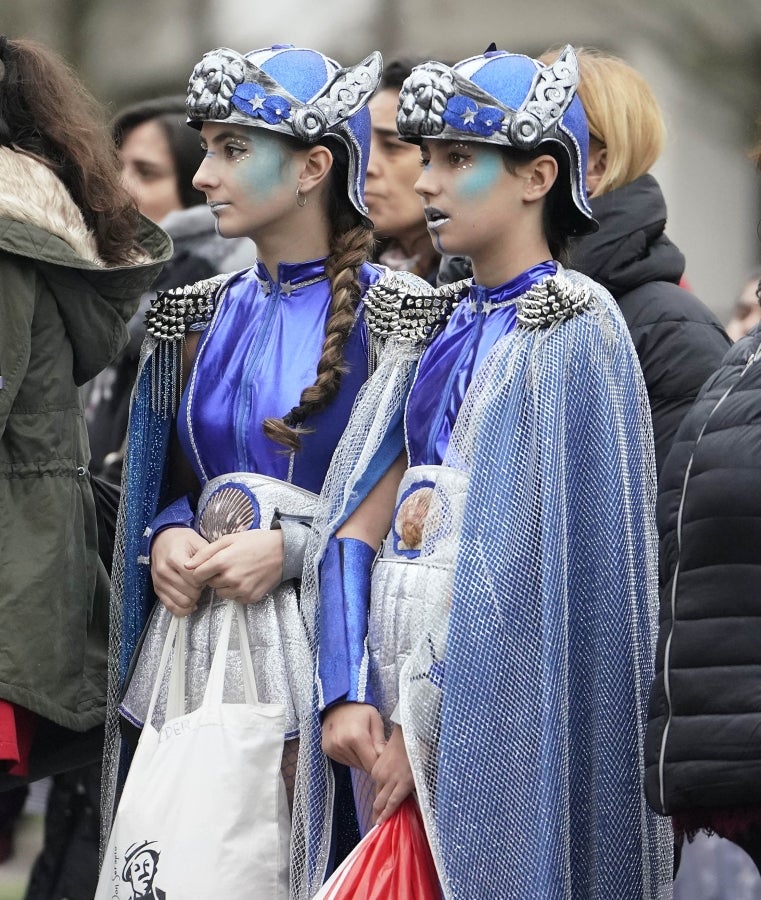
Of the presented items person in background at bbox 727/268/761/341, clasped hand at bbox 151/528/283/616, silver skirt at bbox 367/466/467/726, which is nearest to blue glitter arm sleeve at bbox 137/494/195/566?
clasped hand at bbox 151/528/283/616

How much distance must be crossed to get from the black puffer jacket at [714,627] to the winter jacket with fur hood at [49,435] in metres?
1.46

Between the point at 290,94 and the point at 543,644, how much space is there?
140 centimetres

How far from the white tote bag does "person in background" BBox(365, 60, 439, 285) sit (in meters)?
2.18

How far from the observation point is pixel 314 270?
3998 mm

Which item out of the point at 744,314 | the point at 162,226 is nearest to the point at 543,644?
the point at 162,226

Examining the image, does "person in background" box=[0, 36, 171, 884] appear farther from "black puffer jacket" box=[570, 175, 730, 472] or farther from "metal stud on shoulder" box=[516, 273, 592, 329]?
"black puffer jacket" box=[570, 175, 730, 472]

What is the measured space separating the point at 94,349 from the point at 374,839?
1403 mm

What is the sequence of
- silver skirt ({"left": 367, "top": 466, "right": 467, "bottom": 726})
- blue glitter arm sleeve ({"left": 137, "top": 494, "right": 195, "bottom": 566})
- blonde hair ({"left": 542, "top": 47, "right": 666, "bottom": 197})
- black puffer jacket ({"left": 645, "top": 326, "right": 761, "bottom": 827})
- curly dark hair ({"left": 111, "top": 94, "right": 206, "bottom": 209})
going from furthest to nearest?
curly dark hair ({"left": 111, "top": 94, "right": 206, "bottom": 209}) → blonde hair ({"left": 542, "top": 47, "right": 666, "bottom": 197}) → blue glitter arm sleeve ({"left": 137, "top": 494, "right": 195, "bottom": 566}) → silver skirt ({"left": 367, "top": 466, "right": 467, "bottom": 726}) → black puffer jacket ({"left": 645, "top": 326, "right": 761, "bottom": 827})

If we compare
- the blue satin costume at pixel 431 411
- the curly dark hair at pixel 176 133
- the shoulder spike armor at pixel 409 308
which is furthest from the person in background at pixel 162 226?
the blue satin costume at pixel 431 411

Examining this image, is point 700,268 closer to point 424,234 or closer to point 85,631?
point 424,234

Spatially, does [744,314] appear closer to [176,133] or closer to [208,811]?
[176,133]

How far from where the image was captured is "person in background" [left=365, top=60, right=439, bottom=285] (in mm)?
5496

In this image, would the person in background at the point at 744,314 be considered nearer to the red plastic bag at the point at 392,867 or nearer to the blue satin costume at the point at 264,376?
the blue satin costume at the point at 264,376

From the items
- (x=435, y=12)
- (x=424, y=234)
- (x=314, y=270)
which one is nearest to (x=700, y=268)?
(x=435, y=12)
